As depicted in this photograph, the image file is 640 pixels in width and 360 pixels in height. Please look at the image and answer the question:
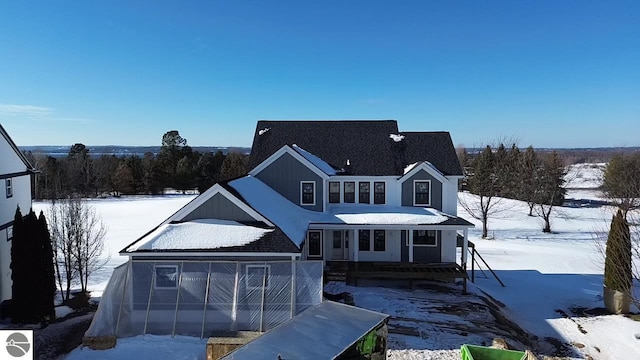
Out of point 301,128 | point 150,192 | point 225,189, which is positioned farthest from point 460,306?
point 150,192

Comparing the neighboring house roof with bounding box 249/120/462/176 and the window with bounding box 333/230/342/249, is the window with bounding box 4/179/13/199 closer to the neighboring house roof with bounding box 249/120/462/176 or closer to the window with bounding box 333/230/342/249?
the neighboring house roof with bounding box 249/120/462/176

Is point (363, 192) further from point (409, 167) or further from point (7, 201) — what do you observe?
point (7, 201)

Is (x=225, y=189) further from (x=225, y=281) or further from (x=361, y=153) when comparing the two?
(x=361, y=153)

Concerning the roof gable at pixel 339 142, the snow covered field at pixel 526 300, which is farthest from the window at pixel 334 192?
the snow covered field at pixel 526 300

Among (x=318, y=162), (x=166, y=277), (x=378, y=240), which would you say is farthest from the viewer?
(x=318, y=162)

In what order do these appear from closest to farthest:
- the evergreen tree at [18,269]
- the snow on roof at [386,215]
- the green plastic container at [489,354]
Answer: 1. the green plastic container at [489,354]
2. the evergreen tree at [18,269]
3. the snow on roof at [386,215]

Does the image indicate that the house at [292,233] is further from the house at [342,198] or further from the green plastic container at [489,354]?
the green plastic container at [489,354]

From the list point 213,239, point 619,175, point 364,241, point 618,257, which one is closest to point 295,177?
point 364,241
